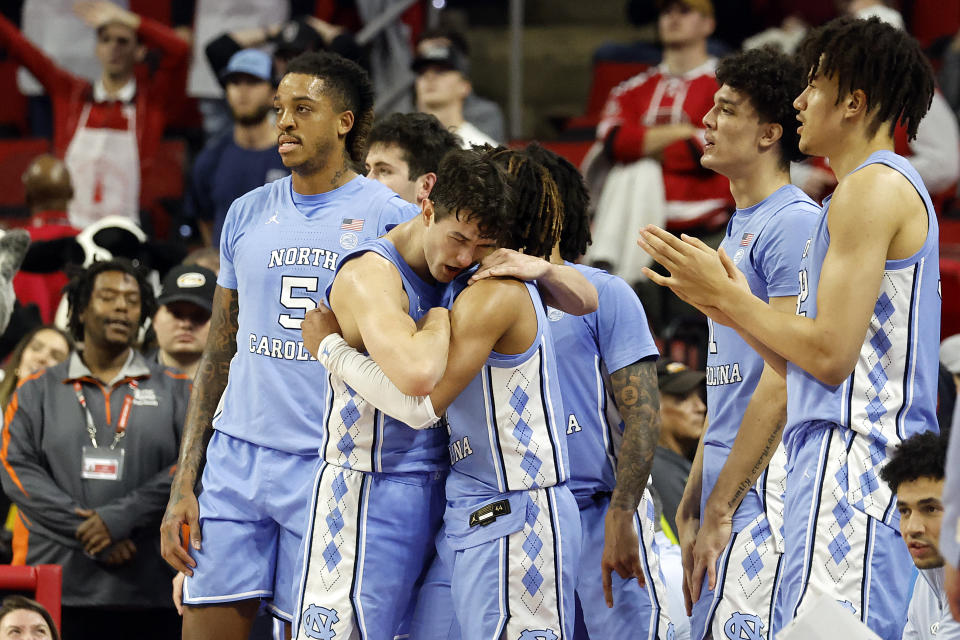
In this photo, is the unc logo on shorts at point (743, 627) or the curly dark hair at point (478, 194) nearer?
the curly dark hair at point (478, 194)

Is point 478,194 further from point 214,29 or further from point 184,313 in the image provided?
point 214,29

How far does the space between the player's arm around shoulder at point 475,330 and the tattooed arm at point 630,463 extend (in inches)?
27.7

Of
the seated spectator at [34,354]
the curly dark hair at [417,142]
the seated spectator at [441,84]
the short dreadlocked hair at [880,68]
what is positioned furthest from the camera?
the seated spectator at [441,84]

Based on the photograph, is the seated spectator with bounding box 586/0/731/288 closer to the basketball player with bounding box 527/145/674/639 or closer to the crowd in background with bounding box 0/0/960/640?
the crowd in background with bounding box 0/0/960/640

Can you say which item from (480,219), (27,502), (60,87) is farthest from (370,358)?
(60,87)

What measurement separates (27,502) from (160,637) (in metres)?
0.80

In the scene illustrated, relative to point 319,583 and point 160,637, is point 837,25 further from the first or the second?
point 160,637

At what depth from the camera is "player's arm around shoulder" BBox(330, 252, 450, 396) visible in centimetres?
345

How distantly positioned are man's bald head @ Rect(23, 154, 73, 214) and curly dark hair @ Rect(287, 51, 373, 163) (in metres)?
4.13

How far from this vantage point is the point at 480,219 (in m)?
3.54

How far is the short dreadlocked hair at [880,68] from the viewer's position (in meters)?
3.35

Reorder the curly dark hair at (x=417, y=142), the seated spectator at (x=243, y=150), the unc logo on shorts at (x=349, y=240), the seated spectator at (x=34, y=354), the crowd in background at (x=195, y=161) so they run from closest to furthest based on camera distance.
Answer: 1. the unc logo on shorts at (x=349, y=240)
2. the curly dark hair at (x=417, y=142)
3. the crowd in background at (x=195, y=161)
4. the seated spectator at (x=34, y=354)
5. the seated spectator at (x=243, y=150)

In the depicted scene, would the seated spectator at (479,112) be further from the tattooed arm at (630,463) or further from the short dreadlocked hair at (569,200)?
the tattooed arm at (630,463)

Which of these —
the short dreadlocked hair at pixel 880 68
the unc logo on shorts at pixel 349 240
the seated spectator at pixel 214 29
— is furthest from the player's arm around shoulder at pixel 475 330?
the seated spectator at pixel 214 29
